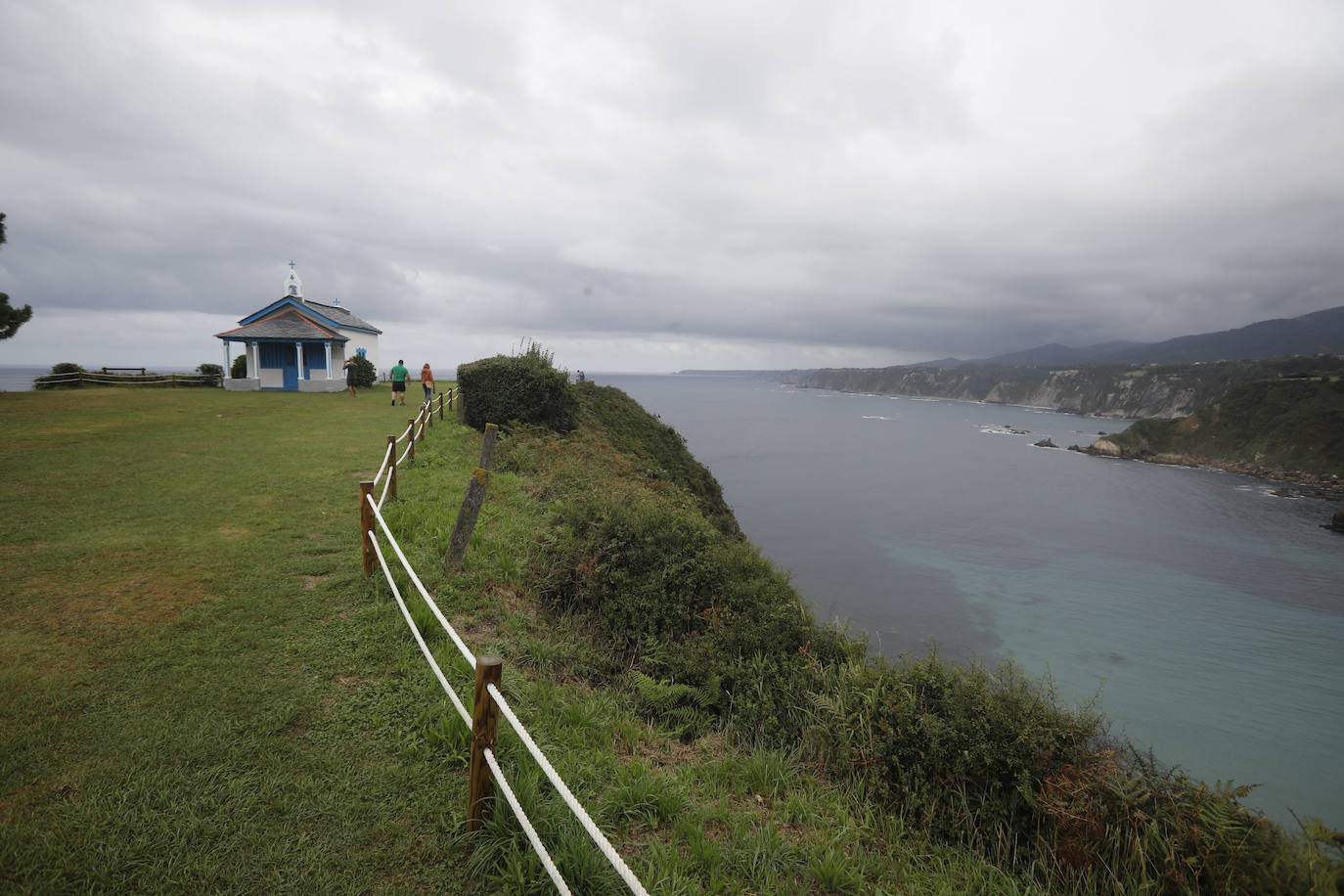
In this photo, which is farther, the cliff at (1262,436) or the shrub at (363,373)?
the cliff at (1262,436)

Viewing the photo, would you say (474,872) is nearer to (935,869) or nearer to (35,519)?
(935,869)

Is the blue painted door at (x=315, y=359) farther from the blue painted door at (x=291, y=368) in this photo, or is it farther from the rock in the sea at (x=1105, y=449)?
the rock in the sea at (x=1105, y=449)

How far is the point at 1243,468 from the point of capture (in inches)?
2793

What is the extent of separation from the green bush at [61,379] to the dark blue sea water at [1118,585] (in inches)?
1488

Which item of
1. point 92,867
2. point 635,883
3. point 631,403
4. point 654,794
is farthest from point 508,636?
point 631,403

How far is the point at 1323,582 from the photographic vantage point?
109 feet

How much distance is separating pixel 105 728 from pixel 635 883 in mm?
4590

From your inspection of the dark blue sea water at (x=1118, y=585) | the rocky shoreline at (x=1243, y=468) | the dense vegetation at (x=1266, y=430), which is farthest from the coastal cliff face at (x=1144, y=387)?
the dark blue sea water at (x=1118, y=585)

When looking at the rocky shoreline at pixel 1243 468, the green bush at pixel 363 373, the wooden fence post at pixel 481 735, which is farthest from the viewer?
the rocky shoreline at pixel 1243 468

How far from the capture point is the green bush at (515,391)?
1923 centimetres

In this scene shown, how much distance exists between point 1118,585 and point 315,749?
40.1 m

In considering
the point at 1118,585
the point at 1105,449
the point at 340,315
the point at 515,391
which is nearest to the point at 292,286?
the point at 340,315

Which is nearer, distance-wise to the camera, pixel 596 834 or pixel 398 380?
pixel 596 834

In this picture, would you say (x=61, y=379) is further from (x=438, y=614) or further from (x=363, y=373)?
(x=438, y=614)
